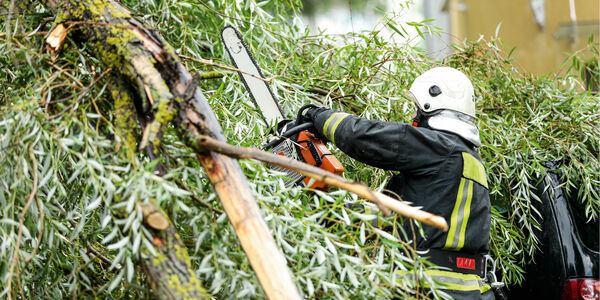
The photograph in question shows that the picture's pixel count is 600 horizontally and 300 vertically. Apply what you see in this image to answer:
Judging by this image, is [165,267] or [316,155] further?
[316,155]

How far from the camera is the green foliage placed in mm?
2133

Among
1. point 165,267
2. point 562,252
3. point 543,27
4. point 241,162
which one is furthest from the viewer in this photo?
point 543,27

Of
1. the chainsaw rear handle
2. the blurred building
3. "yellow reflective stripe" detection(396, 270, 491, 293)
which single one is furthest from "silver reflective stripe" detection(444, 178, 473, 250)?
the blurred building

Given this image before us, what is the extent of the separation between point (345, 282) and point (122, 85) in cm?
127

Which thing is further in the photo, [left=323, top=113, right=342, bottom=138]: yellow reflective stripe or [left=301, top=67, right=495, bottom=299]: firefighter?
[left=323, top=113, right=342, bottom=138]: yellow reflective stripe

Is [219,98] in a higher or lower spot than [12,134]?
lower

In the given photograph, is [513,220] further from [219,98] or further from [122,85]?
[122,85]

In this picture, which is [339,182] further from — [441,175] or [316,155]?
[441,175]

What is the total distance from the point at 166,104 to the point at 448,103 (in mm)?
1538

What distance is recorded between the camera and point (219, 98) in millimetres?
3197

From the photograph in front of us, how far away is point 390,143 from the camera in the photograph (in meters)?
2.75

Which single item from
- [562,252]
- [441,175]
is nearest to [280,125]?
[441,175]

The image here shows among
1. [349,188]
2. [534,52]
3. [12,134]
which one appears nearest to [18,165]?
[12,134]

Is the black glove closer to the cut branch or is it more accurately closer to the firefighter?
the firefighter
